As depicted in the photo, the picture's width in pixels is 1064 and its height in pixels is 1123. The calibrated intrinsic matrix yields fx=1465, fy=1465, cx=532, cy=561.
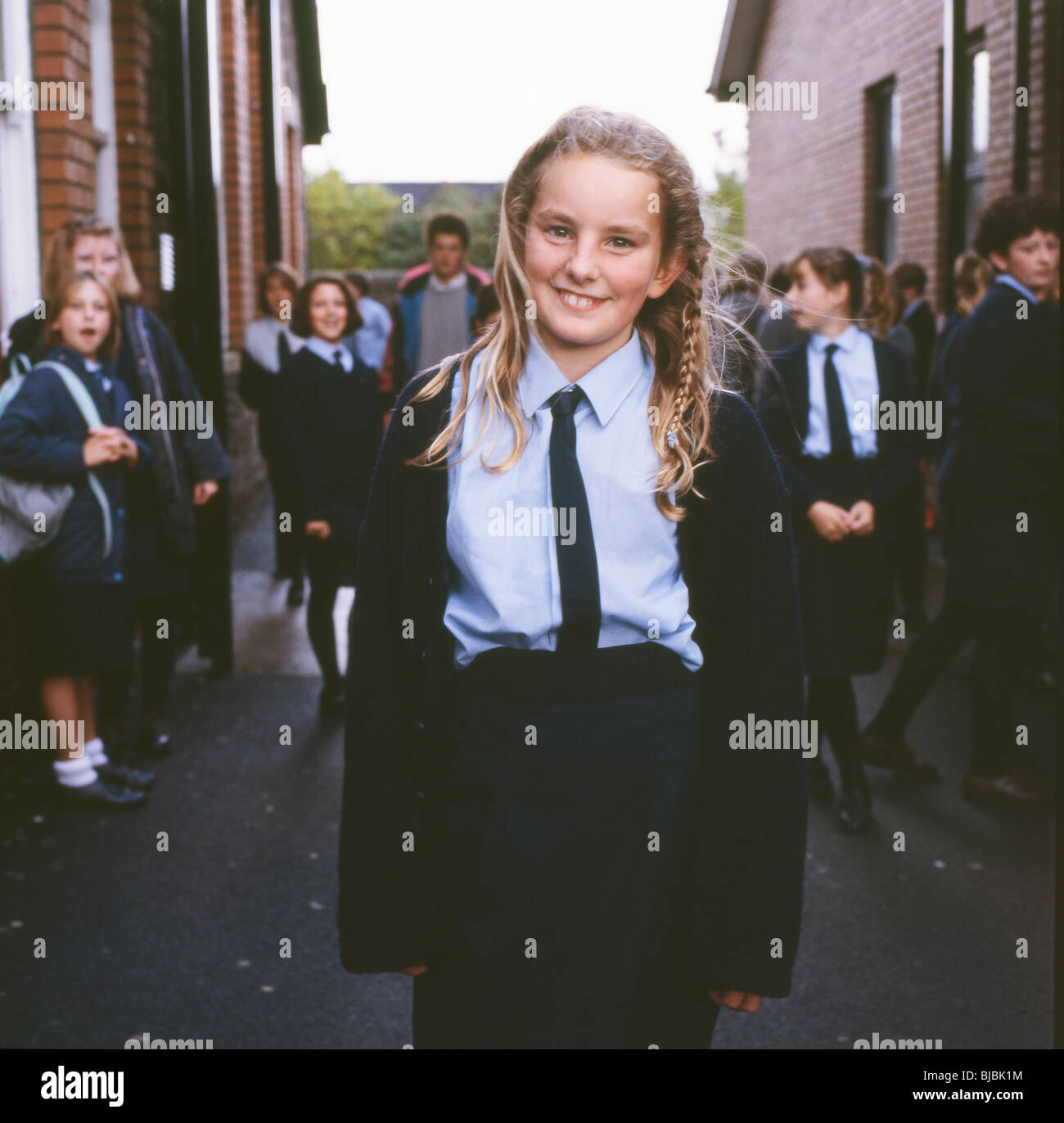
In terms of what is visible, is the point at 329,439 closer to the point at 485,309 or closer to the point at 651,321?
the point at 485,309

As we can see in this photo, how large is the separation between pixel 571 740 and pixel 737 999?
1.55 ft

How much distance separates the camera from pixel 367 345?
36.2 ft

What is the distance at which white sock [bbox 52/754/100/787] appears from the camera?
5.39m

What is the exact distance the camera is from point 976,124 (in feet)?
37.9

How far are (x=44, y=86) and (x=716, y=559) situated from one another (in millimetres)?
6020

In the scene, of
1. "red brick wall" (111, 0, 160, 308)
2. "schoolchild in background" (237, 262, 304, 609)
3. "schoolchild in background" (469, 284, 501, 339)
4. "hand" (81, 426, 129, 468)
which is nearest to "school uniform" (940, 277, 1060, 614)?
"schoolchild in background" (469, 284, 501, 339)

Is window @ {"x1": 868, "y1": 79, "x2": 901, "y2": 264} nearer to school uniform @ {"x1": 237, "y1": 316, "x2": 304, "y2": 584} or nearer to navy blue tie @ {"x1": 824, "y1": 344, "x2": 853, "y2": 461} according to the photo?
school uniform @ {"x1": 237, "y1": 316, "x2": 304, "y2": 584}

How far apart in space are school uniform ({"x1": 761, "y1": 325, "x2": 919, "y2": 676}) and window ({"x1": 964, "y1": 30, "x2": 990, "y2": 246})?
6679 millimetres

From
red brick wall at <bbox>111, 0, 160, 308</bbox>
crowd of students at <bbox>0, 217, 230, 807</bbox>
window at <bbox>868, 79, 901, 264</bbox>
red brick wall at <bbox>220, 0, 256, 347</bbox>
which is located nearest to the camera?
crowd of students at <bbox>0, 217, 230, 807</bbox>

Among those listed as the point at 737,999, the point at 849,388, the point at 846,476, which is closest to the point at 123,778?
the point at 846,476

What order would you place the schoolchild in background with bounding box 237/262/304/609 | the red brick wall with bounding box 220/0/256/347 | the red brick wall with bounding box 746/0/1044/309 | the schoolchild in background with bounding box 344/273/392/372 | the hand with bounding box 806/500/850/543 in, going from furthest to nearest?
the red brick wall with bounding box 220/0/256/347, the schoolchild in background with bounding box 344/273/392/372, the red brick wall with bounding box 746/0/1044/309, the schoolchild in background with bounding box 237/262/304/609, the hand with bounding box 806/500/850/543

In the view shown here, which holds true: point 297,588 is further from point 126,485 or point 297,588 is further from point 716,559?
point 716,559

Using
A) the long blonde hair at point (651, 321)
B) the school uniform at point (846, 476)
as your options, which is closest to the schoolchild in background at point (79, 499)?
the school uniform at point (846, 476)

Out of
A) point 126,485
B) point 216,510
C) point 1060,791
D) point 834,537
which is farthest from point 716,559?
point 216,510
